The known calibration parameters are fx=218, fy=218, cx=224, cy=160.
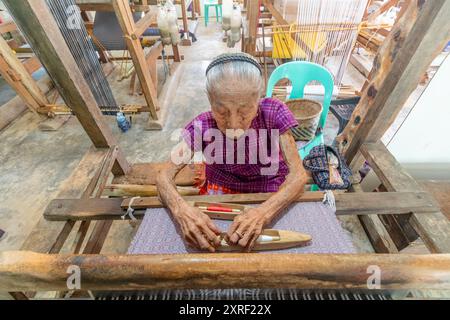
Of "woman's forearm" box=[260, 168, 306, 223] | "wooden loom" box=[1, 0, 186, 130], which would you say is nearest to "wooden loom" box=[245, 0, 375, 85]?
"wooden loom" box=[1, 0, 186, 130]

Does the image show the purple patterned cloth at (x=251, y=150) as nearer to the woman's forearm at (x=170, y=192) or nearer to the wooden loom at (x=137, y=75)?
the woman's forearm at (x=170, y=192)

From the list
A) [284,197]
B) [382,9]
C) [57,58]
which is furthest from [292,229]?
[382,9]

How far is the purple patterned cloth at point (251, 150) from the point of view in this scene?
1.37 m

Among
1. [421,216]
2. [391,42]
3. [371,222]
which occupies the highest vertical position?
[391,42]

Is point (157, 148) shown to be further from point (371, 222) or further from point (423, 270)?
point (423, 270)

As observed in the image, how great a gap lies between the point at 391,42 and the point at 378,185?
52.5 inches

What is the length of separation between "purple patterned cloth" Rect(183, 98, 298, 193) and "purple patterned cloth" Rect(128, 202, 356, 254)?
41 centimetres

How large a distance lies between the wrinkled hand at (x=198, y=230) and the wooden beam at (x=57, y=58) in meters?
1.09

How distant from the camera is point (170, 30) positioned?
3.47 metres

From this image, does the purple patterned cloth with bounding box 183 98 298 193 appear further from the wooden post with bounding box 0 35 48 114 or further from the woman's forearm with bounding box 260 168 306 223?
the wooden post with bounding box 0 35 48 114

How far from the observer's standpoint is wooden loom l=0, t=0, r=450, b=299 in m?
0.64

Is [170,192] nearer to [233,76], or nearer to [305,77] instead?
[233,76]

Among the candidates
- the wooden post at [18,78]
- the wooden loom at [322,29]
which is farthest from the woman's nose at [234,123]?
the wooden post at [18,78]
